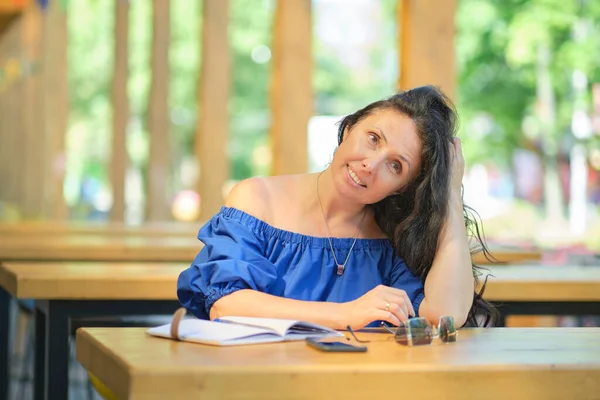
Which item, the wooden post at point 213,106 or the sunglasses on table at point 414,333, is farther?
the wooden post at point 213,106

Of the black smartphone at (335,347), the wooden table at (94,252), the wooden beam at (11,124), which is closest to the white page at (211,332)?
the black smartphone at (335,347)

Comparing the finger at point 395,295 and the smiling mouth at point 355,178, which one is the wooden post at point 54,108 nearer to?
the smiling mouth at point 355,178

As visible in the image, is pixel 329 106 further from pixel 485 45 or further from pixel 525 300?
pixel 525 300

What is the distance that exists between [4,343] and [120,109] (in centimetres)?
683

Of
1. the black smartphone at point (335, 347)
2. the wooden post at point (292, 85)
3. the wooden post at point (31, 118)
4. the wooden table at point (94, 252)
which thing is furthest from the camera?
the wooden post at point (31, 118)

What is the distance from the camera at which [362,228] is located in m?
2.83

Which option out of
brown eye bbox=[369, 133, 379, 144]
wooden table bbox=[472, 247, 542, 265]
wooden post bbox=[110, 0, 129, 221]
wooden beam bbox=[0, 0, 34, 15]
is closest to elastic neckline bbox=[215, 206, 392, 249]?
brown eye bbox=[369, 133, 379, 144]

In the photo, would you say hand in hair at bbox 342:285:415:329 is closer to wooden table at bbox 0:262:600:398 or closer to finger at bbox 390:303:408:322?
finger at bbox 390:303:408:322

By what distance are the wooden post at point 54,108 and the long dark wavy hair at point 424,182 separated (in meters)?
10.1

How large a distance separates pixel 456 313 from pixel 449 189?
12.4 inches

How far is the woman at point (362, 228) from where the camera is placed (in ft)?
8.39

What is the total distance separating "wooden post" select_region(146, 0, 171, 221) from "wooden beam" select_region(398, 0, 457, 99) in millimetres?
4948

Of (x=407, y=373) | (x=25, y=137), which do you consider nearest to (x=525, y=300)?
(x=407, y=373)

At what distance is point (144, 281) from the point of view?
3197 mm
